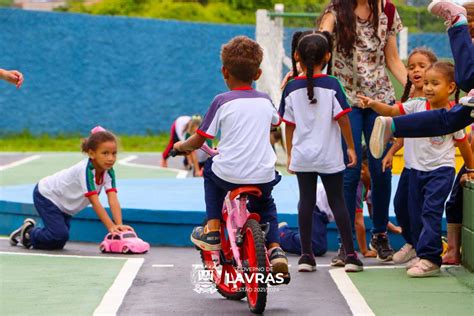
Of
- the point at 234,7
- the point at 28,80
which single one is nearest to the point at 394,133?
the point at 28,80

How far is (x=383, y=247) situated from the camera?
8445 mm

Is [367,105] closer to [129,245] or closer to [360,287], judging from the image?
[360,287]

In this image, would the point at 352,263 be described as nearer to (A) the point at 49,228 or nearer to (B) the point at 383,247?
(B) the point at 383,247

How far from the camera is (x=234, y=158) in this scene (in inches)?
258

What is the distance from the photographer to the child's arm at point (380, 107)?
25.4 feet

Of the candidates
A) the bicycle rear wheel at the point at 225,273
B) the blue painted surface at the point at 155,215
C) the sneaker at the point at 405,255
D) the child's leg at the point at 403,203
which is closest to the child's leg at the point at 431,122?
the bicycle rear wheel at the point at 225,273

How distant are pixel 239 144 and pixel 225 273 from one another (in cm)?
84

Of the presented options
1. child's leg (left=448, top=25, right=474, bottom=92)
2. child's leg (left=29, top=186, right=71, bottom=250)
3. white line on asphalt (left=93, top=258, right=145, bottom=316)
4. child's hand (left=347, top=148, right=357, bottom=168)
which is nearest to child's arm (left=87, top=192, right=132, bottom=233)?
child's leg (left=29, top=186, right=71, bottom=250)

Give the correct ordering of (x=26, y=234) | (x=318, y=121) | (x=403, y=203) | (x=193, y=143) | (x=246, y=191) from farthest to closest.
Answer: (x=26, y=234) → (x=403, y=203) → (x=318, y=121) → (x=193, y=143) → (x=246, y=191)

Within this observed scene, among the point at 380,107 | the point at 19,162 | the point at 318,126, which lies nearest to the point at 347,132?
the point at 318,126

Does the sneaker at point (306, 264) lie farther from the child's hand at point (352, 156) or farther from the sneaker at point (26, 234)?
the sneaker at point (26, 234)

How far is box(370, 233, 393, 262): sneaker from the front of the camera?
845 cm

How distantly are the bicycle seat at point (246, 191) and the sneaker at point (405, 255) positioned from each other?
205cm

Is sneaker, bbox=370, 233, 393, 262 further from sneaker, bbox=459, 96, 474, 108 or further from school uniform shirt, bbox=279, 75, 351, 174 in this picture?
sneaker, bbox=459, 96, 474, 108
